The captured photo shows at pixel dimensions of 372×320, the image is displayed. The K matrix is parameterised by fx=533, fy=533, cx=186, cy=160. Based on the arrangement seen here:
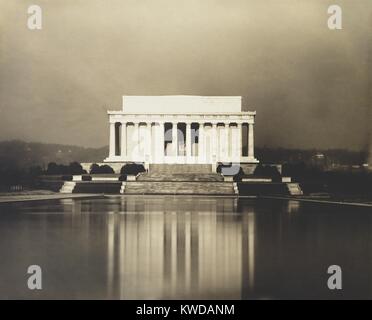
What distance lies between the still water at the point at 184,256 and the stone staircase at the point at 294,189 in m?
13.1

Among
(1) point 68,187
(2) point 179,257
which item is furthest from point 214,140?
(2) point 179,257

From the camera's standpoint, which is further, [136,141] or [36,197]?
[136,141]

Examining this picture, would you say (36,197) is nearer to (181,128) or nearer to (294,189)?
(294,189)

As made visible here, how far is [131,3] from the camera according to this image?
32.6 m

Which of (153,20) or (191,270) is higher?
(153,20)

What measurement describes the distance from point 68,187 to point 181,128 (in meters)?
18.7

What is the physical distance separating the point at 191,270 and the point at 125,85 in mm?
27978

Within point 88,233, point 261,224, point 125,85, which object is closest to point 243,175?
point 125,85

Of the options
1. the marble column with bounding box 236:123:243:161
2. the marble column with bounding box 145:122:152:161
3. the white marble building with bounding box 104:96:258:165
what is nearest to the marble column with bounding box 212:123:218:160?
the white marble building with bounding box 104:96:258:165

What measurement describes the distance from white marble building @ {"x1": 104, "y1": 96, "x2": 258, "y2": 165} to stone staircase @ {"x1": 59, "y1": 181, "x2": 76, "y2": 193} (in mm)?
9274

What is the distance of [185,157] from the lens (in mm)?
45656

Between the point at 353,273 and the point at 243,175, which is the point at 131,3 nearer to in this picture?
the point at 243,175

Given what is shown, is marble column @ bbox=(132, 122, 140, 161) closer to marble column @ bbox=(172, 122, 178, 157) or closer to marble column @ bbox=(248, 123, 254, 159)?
marble column @ bbox=(172, 122, 178, 157)

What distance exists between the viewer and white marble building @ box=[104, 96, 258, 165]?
45.1 meters
